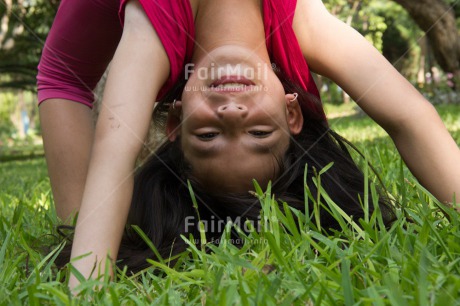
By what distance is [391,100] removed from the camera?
213cm

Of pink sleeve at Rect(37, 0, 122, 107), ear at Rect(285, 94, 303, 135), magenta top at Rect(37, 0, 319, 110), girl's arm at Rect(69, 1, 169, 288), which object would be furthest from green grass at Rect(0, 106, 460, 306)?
pink sleeve at Rect(37, 0, 122, 107)

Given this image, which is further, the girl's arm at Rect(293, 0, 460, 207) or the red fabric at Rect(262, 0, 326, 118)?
the red fabric at Rect(262, 0, 326, 118)

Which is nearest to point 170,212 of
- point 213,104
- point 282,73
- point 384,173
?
point 213,104

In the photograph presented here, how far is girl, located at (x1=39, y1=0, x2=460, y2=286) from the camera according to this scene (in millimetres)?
1829

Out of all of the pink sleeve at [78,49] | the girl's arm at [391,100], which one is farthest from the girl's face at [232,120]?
the pink sleeve at [78,49]

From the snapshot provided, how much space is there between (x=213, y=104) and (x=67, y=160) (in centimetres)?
97

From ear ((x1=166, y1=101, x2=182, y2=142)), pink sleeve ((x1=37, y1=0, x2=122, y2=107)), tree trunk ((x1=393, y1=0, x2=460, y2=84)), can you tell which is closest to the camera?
ear ((x1=166, y1=101, x2=182, y2=142))

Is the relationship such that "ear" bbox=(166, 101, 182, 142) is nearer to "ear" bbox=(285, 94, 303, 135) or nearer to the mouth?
the mouth

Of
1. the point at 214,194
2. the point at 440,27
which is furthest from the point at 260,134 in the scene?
the point at 440,27

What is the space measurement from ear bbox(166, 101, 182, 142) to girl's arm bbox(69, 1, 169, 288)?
15 centimetres

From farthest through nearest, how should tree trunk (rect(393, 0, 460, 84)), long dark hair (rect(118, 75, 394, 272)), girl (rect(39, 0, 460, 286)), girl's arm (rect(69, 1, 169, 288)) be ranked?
tree trunk (rect(393, 0, 460, 84)) < long dark hair (rect(118, 75, 394, 272)) < girl (rect(39, 0, 460, 286)) < girl's arm (rect(69, 1, 169, 288))

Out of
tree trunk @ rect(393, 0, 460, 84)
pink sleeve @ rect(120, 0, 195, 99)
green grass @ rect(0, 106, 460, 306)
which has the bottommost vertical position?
green grass @ rect(0, 106, 460, 306)

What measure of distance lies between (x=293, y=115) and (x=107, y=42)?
2.98 feet

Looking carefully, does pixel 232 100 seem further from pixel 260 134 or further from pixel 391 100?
pixel 391 100
